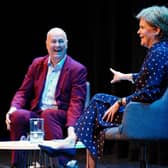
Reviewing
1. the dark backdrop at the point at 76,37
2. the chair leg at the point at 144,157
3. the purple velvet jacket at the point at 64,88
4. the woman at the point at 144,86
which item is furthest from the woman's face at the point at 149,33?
the dark backdrop at the point at 76,37

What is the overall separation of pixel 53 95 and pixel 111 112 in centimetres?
98

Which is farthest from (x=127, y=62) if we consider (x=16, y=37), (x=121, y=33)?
(x=16, y=37)

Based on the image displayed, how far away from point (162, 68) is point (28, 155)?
138 cm

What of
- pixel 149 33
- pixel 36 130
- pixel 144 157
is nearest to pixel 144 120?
pixel 144 157

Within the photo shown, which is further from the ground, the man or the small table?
the man

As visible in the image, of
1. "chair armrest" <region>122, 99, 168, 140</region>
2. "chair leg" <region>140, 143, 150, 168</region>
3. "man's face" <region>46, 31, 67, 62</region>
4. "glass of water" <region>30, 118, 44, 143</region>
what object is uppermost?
"man's face" <region>46, 31, 67, 62</region>

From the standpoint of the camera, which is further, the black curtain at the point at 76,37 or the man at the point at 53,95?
the black curtain at the point at 76,37

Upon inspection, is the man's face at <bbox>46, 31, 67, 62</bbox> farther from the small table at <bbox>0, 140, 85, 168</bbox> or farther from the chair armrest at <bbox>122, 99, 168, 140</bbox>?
the chair armrest at <bbox>122, 99, 168, 140</bbox>

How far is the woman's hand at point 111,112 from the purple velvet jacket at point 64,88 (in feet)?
2.26

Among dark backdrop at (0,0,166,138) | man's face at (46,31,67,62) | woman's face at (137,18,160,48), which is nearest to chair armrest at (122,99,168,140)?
woman's face at (137,18,160,48)

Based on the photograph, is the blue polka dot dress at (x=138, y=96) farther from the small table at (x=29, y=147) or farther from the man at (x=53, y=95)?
the man at (x=53, y=95)

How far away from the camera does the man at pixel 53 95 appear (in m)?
4.18

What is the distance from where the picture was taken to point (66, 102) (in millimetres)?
4312

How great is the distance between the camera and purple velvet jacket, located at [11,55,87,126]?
4.24m
